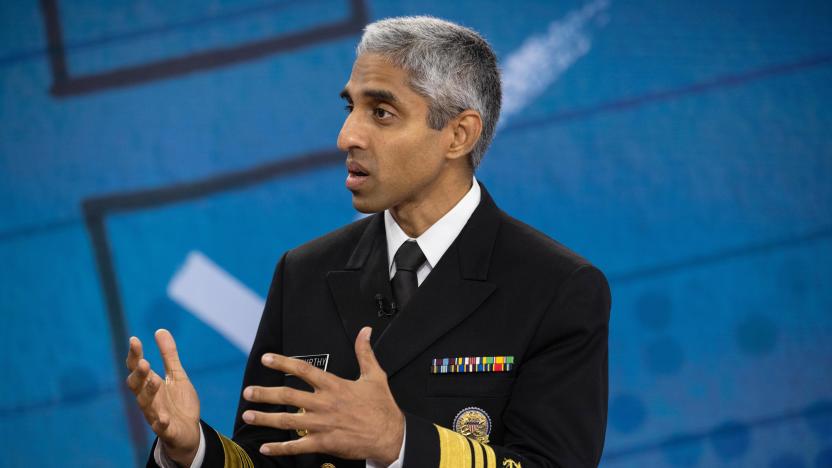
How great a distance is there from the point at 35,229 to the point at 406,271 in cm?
188

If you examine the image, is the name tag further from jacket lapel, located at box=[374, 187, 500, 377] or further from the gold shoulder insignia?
the gold shoulder insignia

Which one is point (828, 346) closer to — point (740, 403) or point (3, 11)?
point (740, 403)

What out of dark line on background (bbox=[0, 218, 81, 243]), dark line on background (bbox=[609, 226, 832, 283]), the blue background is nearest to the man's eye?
the blue background

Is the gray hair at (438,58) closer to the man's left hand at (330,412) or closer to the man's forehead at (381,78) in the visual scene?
the man's forehead at (381,78)

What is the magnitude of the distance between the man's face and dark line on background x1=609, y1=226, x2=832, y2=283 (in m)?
1.47

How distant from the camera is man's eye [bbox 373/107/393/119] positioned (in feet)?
5.60

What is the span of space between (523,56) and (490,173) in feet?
1.20

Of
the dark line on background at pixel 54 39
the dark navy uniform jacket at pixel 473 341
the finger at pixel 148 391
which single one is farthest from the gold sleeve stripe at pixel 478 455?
the dark line on background at pixel 54 39

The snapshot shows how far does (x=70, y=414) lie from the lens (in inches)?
126

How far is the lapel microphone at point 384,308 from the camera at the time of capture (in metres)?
1.74

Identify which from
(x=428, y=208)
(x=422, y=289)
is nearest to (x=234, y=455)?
(x=422, y=289)

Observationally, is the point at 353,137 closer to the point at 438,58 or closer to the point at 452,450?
the point at 438,58

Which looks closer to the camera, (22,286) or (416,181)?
(416,181)

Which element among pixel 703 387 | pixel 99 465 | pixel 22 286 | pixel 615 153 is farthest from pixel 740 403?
pixel 22 286
